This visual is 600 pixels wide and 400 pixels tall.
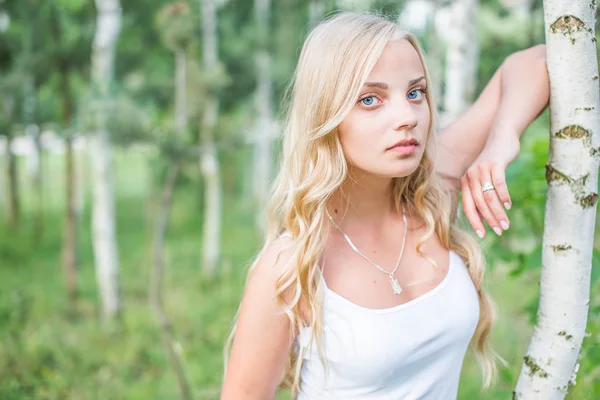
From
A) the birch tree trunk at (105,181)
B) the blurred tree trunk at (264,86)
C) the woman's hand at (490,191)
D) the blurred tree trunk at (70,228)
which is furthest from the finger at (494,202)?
the blurred tree trunk at (264,86)

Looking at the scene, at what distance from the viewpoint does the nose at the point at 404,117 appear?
53.5 inches

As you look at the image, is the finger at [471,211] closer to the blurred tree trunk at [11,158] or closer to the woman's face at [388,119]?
the woman's face at [388,119]

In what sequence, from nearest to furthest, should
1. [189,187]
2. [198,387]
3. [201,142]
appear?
[198,387]
[201,142]
[189,187]

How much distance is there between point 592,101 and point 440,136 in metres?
0.52

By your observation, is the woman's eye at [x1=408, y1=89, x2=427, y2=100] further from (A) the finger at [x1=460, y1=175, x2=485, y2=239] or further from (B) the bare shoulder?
(B) the bare shoulder

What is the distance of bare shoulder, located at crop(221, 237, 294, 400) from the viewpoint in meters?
1.41

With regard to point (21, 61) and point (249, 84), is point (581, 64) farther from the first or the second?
point (249, 84)

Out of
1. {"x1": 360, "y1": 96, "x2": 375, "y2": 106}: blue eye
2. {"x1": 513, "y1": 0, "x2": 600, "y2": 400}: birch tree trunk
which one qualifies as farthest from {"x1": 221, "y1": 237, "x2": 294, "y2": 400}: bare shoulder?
{"x1": 513, "y1": 0, "x2": 600, "y2": 400}: birch tree trunk

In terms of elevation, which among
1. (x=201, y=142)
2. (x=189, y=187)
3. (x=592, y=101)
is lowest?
(x=189, y=187)

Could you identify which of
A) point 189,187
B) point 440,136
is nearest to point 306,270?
point 440,136

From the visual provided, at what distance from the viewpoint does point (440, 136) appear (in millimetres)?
1765

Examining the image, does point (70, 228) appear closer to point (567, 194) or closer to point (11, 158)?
point (11, 158)

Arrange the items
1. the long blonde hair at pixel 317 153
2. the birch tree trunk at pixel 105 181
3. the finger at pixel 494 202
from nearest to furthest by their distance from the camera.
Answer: the finger at pixel 494 202
the long blonde hair at pixel 317 153
the birch tree trunk at pixel 105 181

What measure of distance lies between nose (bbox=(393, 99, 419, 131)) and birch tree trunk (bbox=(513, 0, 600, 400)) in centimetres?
32
